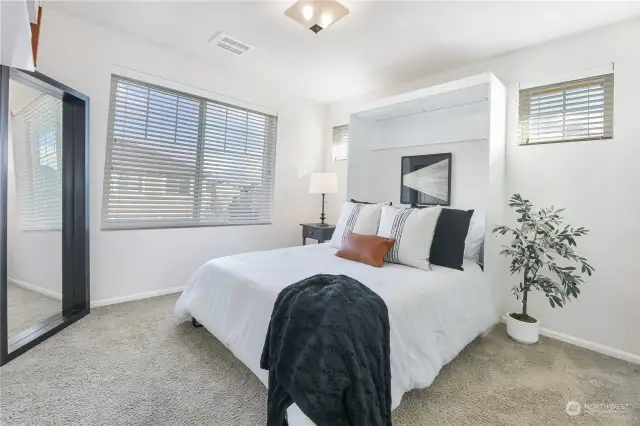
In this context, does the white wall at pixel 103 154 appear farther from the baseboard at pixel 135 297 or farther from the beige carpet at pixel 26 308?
the beige carpet at pixel 26 308

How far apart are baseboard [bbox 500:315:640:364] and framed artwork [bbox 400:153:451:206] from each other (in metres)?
1.38

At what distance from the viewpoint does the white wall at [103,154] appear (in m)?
2.54

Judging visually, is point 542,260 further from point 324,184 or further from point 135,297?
point 135,297

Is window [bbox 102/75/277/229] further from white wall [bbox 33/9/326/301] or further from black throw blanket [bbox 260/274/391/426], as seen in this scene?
black throw blanket [bbox 260/274/391/426]

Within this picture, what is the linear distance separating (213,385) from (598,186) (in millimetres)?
3022

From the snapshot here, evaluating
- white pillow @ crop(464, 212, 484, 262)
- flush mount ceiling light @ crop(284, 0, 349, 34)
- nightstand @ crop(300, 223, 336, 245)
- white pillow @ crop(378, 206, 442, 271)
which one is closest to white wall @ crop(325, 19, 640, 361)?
white pillow @ crop(464, 212, 484, 262)

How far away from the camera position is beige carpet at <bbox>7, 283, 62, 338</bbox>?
6.50ft

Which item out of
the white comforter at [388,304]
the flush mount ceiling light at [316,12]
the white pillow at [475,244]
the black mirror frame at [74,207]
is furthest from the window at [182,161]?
the white pillow at [475,244]

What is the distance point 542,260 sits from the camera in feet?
8.23

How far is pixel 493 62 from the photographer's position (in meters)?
2.83

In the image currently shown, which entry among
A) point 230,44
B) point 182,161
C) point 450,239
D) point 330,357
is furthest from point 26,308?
point 450,239

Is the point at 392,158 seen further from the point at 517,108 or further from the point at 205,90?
the point at 205,90

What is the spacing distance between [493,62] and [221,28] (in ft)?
8.21

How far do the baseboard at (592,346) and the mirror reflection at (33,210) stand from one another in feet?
13.0
